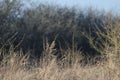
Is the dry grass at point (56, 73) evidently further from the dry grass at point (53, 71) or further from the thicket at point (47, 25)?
the thicket at point (47, 25)

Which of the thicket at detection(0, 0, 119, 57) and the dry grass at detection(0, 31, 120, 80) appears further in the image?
the thicket at detection(0, 0, 119, 57)

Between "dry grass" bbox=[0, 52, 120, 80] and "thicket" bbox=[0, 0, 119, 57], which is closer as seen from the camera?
"dry grass" bbox=[0, 52, 120, 80]

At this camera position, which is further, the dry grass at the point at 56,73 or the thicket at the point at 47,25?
the thicket at the point at 47,25

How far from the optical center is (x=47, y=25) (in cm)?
2311

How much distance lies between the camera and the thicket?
20.3 meters

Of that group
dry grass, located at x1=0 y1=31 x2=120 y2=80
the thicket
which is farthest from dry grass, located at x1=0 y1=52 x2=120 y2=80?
the thicket

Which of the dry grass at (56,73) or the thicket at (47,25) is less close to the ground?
the thicket at (47,25)

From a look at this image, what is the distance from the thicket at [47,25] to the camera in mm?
20312

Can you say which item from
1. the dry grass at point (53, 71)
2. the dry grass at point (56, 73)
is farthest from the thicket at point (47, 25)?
the dry grass at point (56, 73)

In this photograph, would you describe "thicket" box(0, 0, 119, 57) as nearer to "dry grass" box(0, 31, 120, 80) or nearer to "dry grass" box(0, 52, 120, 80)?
"dry grass" box(0, 31, 120, 80)

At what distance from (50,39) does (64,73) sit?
38.8 feet

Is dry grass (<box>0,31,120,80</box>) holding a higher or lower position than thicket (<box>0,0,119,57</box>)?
lower

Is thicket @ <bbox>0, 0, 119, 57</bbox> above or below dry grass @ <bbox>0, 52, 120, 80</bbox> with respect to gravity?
above

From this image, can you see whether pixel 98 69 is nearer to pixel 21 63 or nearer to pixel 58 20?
pixel 21 63
